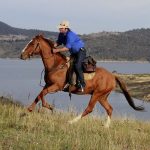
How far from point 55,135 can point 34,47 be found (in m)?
4.26

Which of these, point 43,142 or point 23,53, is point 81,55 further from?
point 43,142

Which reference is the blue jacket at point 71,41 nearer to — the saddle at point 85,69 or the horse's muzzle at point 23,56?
the saddle at point 85,69

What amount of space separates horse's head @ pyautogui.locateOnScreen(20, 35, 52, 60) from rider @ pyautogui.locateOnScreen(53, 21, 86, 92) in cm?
43

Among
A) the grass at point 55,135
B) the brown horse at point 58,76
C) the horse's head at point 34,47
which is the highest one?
the horse's head at point 34,47

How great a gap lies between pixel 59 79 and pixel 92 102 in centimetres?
143

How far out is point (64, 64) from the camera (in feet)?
47.4

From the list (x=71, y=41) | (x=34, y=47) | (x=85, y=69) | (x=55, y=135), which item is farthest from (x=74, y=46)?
(x=55, y=135)

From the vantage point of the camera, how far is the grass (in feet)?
31.0

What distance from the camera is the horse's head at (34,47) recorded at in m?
14.3

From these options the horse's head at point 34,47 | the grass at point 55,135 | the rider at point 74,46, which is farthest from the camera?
the horse's head at point 34,47

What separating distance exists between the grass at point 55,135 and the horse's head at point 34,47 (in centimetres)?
166

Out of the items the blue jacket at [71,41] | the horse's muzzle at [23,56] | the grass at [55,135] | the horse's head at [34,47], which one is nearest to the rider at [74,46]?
the blue jacket at [71,41]

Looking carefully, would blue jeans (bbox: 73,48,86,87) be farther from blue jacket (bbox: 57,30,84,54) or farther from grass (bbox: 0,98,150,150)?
grass (bbox: 0,98,150,150)

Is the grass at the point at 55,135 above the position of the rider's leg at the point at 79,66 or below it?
below
